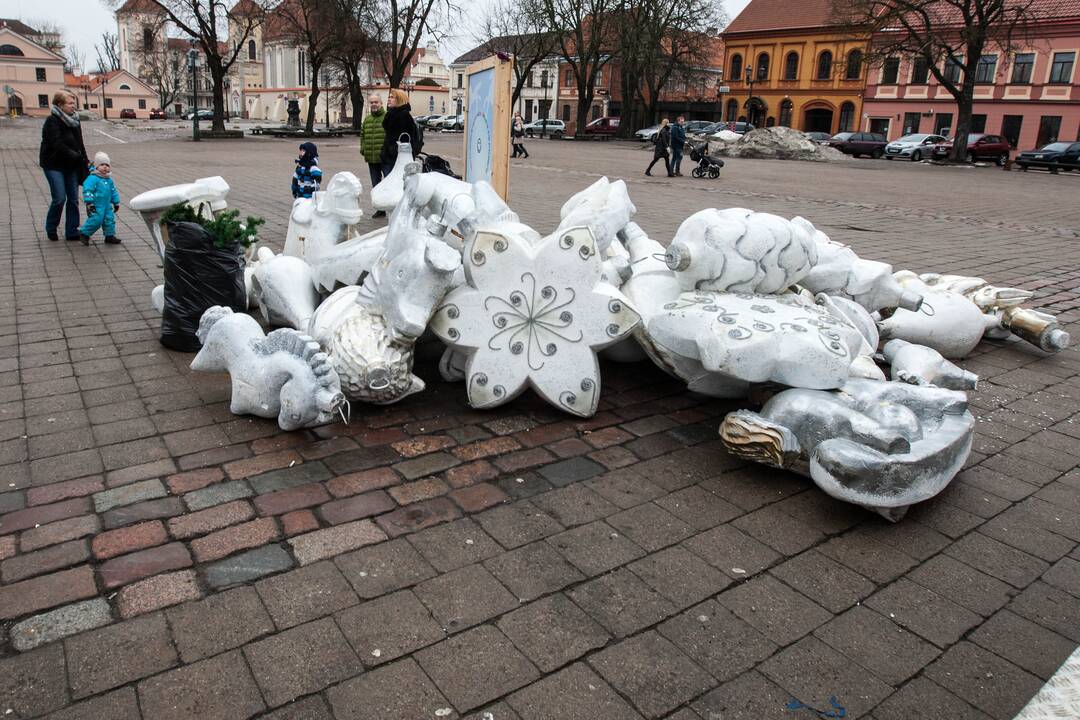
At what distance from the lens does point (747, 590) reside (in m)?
2.69

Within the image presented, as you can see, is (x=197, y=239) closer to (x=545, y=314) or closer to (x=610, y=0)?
(x=545, y=314)

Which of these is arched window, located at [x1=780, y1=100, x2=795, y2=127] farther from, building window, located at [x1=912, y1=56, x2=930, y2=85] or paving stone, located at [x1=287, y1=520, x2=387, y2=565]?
paving stone, located at [x1=287, y1=520, x2=387, y2=565]

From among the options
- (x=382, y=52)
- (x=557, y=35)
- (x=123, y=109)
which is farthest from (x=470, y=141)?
(x=123, y=109)

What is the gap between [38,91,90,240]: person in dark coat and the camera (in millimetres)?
8711

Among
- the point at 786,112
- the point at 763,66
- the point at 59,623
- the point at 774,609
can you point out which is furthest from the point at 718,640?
the point at 763,66

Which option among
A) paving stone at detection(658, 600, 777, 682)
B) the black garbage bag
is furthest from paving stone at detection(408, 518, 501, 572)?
the black garbage bag

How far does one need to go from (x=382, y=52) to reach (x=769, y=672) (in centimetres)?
4375

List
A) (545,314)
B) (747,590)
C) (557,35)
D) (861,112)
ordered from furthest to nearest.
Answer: (861,112), (557,35), (545,314), (747,590)

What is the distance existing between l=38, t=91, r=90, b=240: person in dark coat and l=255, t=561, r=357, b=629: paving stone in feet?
25.8

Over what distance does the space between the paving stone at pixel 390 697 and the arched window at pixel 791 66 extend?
6025 cm

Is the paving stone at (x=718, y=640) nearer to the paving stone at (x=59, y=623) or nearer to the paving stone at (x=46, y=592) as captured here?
the paving stone at (x=59, y=623)

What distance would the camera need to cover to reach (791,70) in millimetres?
56469

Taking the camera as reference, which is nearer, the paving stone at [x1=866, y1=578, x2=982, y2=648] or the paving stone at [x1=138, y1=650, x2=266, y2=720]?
the paving stone at [x1=138, y1=650, x2=266, y2=720]

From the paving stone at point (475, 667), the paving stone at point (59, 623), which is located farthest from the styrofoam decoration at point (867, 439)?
the paving stone at point (59, 623)
